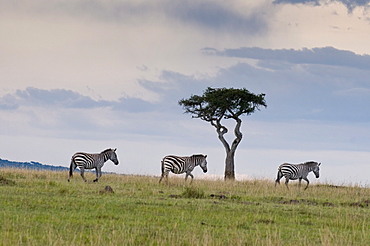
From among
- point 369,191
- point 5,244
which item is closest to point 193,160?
point 369,191

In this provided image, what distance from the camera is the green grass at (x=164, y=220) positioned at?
11.4m

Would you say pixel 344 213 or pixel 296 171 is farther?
pixel 296 171

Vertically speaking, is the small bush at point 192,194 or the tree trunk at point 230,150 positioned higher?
the tree trunk at point 230,150

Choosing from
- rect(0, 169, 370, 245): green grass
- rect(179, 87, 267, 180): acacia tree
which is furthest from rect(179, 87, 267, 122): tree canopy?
rect(0, 169, 370, 245): green grass

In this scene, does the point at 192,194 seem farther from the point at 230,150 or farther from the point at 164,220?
the point at 230,150

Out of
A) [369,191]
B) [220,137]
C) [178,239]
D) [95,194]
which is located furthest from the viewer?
[220,137]

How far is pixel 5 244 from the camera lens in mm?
10234

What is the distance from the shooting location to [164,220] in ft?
46.7

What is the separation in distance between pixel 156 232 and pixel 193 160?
19274mm

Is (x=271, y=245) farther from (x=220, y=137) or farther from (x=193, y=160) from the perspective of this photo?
(x=220, y=137)

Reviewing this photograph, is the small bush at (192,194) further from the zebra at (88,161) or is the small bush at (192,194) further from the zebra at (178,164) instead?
the zebra at (88,161)

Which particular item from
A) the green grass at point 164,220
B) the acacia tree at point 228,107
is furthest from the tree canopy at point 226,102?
the green grass at point 164,220

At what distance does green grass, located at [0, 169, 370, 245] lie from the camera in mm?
11414

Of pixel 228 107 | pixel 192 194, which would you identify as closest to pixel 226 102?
pixel 228 107
